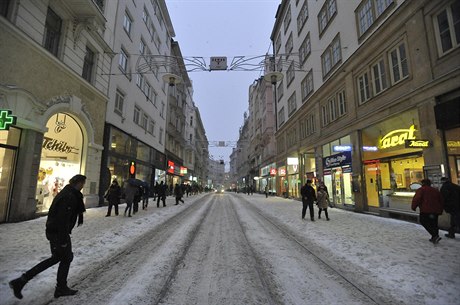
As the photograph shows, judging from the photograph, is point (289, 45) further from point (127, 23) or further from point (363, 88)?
point (127, 23)

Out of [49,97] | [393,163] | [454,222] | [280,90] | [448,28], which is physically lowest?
[454,222]

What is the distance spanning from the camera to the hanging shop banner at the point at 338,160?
16.4m

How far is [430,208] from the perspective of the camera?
7148 mm

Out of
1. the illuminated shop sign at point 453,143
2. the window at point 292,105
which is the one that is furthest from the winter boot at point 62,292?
the window at point 292,105

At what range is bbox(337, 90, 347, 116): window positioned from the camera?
673 inches

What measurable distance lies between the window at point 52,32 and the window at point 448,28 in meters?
16.8

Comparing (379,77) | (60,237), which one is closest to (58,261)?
(60,237)

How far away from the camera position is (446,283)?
430 cm

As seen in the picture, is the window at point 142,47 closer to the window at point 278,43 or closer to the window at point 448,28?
the window at point 278,43

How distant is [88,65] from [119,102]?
4568mm

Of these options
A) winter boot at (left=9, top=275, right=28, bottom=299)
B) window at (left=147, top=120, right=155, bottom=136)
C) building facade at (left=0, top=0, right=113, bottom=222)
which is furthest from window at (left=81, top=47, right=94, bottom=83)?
winter boot at (left=9, top=275, right=28, bottom=299)

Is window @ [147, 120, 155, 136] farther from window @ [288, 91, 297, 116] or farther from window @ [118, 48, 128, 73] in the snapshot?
window @ [288, 91, 297, 116]

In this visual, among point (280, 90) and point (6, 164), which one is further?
point (280, 90)

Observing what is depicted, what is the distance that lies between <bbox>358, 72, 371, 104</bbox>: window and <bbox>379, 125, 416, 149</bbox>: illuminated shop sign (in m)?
2.78
